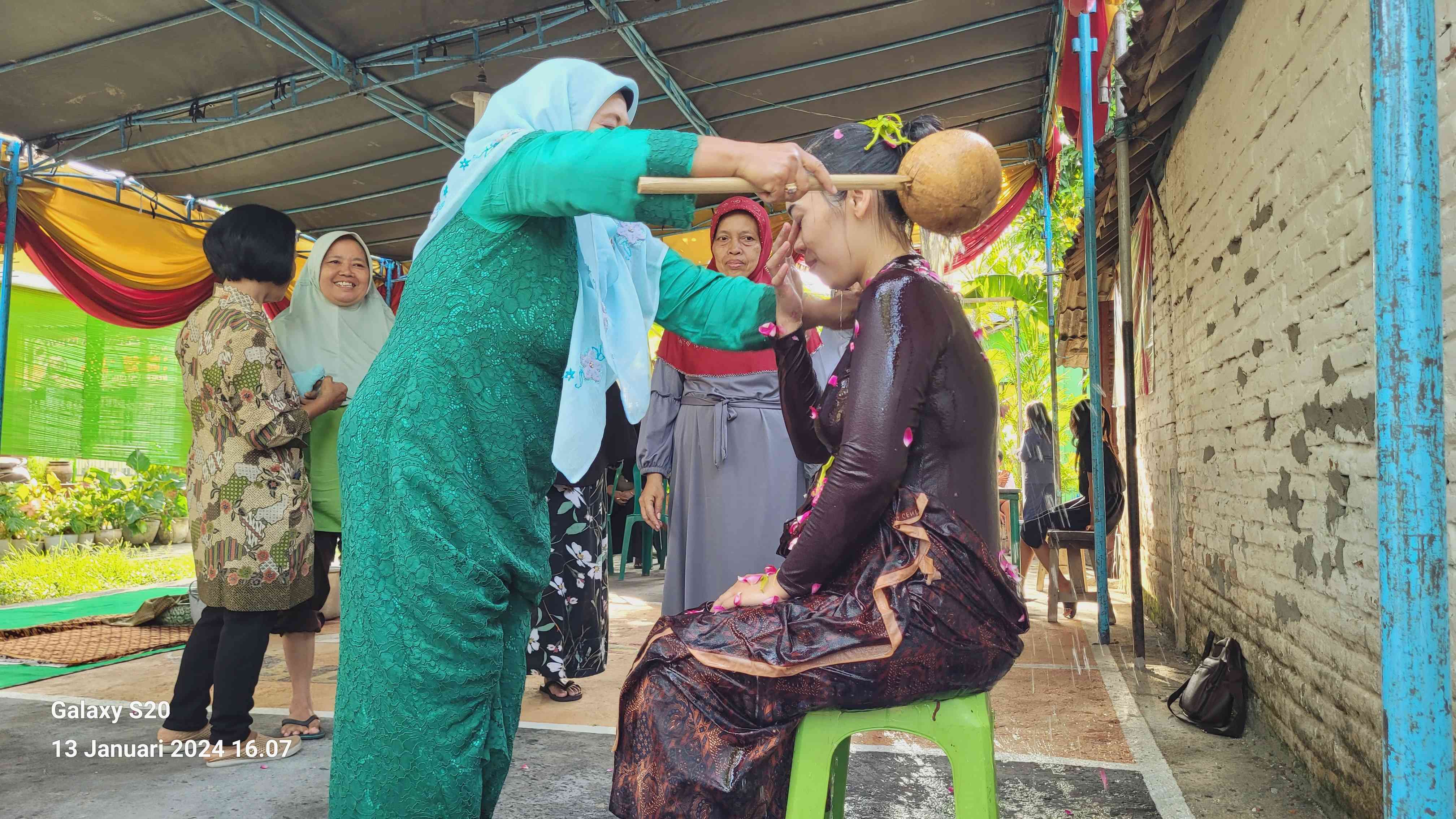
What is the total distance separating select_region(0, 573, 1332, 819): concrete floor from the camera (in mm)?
2787

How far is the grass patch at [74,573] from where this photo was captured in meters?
7.84

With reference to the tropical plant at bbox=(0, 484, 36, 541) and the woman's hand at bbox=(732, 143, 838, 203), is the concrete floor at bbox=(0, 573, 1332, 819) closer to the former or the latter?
the woman's hand at bbox=(732, 143, 838, 203)

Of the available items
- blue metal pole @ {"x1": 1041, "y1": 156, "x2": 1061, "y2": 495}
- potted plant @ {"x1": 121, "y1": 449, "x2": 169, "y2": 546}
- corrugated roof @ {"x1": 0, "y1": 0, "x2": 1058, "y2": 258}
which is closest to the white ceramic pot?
potted plant @ {"x1": 121, "y1": 449, "x2": 169, "y2": 546}

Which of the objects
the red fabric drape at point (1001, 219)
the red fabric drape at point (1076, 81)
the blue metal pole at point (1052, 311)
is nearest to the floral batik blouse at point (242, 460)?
the red fabric drape at point (1076, 81)

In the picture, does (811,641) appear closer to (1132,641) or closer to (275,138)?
(1132,641)

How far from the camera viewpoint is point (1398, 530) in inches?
40.1

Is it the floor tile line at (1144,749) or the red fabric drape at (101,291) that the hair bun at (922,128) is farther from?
the red fabric drape at (101,291)

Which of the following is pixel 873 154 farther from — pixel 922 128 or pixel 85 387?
pixel 85 387

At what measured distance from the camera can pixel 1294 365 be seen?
3.14 m

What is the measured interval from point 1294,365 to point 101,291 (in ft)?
27.9

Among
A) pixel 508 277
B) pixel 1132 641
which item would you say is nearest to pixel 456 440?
pixel 508 277

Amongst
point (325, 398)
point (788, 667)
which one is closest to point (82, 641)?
point (325, 398)

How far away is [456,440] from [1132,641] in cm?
510

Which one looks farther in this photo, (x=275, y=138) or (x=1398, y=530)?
(x=275, y=138)
